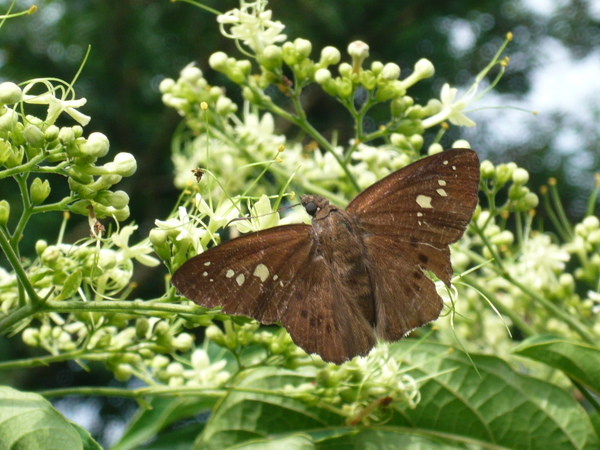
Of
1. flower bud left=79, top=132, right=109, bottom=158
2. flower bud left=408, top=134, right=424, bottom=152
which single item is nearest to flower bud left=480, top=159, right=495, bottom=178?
flower bud left=408, top=134, right=424, bottom=152

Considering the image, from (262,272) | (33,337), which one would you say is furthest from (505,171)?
(33,337)

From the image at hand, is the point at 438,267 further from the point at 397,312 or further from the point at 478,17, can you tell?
the point at 478,17

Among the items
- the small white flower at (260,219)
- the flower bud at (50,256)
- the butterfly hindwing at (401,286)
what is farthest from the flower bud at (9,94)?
the butterfly hindwing at (401,286)

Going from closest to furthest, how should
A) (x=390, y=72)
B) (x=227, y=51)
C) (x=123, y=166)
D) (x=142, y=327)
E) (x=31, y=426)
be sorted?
1. (x=31, y=426)
2. (x=123, y=166)
3. (x=142, y=327)
4. (x=390, y=72)
5. (x=227, y=51)

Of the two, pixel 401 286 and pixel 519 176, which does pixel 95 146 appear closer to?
pixel 401 286

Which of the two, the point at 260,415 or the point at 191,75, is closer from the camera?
the point at 260,415

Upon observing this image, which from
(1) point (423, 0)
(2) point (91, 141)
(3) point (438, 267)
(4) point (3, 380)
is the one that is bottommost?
(4) point (3, 380)

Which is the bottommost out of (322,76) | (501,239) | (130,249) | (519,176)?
(501,239)

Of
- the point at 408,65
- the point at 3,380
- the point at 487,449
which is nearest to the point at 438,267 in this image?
the point at 487,449
